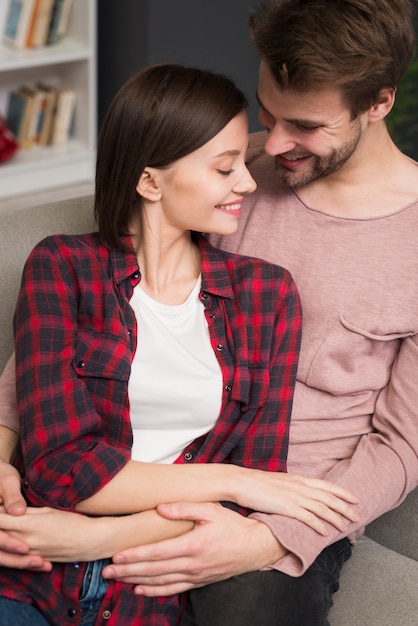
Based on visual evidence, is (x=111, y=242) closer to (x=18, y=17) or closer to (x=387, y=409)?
A: (x=387, y=409)

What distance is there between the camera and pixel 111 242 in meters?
1.68

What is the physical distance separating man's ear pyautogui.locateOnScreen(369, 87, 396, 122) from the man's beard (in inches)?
1.4

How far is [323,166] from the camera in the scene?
1.72 meters

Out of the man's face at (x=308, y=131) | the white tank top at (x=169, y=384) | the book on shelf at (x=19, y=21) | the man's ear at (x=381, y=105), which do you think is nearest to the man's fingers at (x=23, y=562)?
the white tank top at (x=169, y=384)

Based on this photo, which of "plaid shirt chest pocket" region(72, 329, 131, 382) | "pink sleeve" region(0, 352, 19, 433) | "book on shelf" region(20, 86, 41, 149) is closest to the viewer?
"plaid shirt chest pocket" region(72, 329, 131, 382)

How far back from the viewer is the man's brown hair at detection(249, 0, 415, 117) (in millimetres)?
1615

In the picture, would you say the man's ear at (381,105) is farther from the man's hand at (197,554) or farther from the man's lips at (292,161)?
the man's hand at (197,554)

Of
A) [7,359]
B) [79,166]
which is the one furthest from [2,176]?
[7,359]

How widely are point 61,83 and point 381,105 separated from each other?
292cm

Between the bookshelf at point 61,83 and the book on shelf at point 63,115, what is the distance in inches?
1.1

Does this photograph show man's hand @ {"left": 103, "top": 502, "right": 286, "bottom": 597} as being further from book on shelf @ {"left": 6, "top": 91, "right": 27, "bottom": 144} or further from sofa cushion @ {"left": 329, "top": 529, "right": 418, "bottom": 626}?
book on shelf @ {"left": 6, "top": 91, "right": 27, "bottom": 144}

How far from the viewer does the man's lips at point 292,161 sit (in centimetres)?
174

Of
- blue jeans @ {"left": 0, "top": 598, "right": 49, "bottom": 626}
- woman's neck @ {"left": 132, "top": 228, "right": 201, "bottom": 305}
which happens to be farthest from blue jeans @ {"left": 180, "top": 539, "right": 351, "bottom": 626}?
woman's neck @ {"left": 132, "top": 228, "right": 201, "bottom": 305}

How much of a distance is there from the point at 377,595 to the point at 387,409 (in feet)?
1.06
